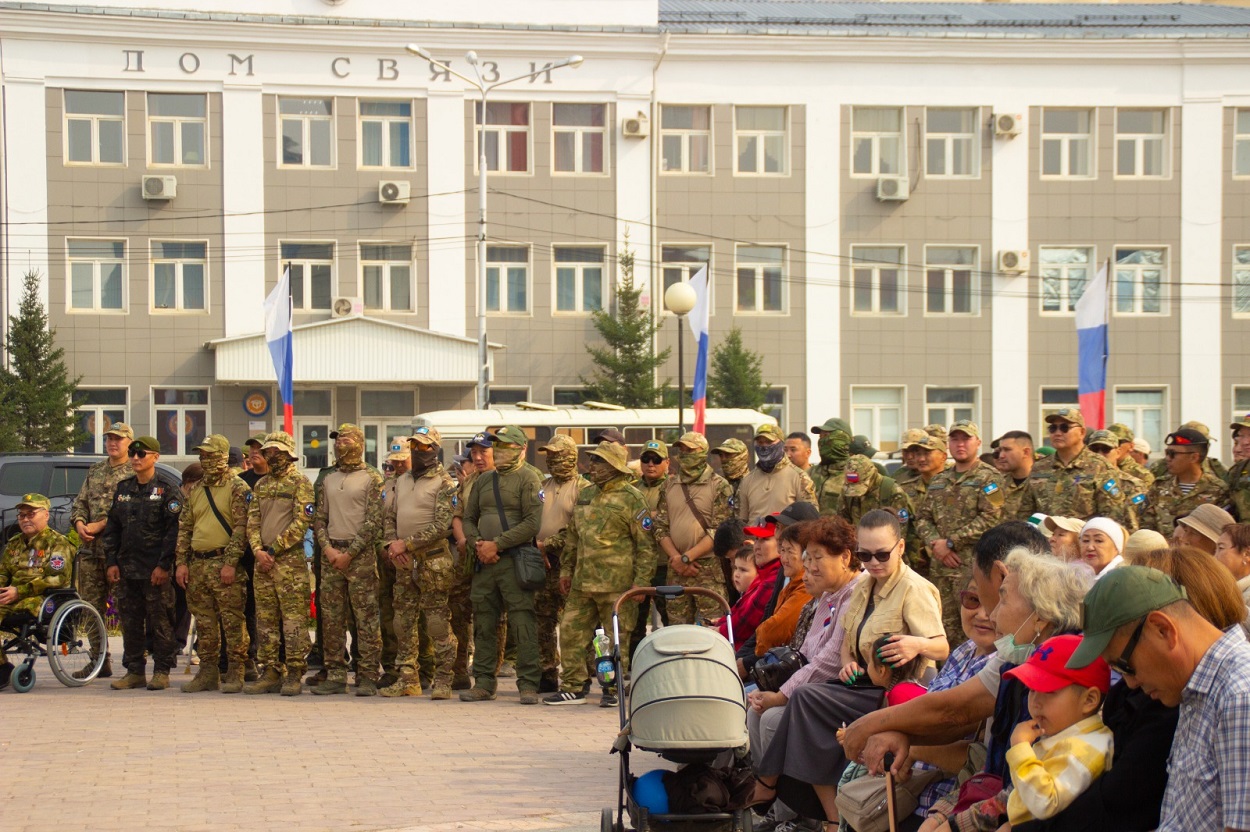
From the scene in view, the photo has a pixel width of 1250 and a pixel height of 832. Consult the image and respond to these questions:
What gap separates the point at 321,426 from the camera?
105ft

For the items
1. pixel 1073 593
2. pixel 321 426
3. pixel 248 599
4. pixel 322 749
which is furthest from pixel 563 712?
pixel 321 426

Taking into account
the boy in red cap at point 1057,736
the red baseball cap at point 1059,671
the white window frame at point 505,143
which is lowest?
the boy in red cap at point 1057,736

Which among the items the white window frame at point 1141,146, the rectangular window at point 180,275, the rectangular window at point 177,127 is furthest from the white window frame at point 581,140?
the white window frame at point 1141,146

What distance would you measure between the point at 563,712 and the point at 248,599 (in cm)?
338

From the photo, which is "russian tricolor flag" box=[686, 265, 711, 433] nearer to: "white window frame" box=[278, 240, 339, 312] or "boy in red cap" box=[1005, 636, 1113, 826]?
"boy in red cap" box=[1005, 636, 1113, 826]

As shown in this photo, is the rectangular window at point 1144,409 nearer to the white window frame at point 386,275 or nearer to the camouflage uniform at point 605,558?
the white window frame at point 386,275

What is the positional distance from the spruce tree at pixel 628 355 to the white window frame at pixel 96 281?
1063cm

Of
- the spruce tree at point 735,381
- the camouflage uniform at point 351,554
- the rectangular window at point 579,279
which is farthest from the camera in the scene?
the rectangular window at point 579,279

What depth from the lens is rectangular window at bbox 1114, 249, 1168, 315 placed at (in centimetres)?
3438

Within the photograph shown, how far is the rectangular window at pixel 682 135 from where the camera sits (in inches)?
1315

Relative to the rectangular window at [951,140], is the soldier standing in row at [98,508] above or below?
below

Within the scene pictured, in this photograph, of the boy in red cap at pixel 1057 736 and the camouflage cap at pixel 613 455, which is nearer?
the boy in red cap at pixel 1057 736

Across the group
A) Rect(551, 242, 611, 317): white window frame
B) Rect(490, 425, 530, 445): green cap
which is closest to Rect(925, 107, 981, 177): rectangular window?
Rect(551, 242, 611, 317): white window frame

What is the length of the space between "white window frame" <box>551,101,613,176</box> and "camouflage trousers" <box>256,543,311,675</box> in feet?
73.0
